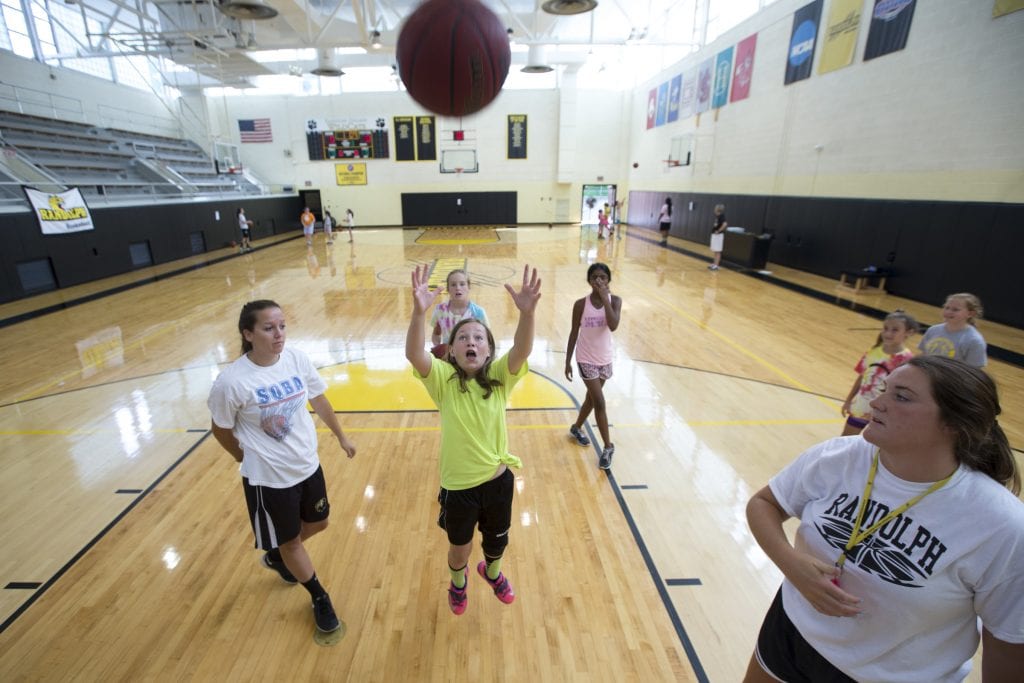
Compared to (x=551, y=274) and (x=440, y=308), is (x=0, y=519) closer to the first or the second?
(x=440, y=308)

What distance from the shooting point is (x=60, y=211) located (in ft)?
35.8

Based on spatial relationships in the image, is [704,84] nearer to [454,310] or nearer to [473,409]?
[454,310]

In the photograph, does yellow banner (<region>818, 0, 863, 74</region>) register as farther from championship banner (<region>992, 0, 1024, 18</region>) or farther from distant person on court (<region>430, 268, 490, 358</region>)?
distant person on court (<region>430, 268, 490, 358</region>)

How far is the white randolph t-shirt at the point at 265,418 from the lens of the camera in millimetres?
2203

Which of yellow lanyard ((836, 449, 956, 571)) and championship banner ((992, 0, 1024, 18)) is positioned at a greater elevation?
championship banner ((992, 0, 1024, 18))

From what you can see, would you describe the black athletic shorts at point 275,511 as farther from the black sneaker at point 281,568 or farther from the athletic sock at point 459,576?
the athletic sock at point 459,576

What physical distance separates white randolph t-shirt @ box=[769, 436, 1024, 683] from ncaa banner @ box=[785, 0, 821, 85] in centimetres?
1413

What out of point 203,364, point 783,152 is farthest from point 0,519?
point 783,152

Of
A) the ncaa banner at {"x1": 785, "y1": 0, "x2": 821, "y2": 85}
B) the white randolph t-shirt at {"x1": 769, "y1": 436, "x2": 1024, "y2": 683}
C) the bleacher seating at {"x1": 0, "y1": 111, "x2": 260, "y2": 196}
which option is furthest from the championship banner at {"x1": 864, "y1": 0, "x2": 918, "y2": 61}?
the bleacher seating at {"x1": 0, "y1": 111, "x2": 260, "y2": 196}

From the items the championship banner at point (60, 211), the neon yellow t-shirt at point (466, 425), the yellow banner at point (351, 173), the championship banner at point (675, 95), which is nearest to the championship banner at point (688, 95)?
the championship banner at point (675, 95)

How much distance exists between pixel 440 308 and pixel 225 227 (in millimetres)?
17199

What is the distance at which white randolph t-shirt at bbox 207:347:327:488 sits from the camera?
7.23ft

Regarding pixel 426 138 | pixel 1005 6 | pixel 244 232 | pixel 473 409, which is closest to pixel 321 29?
pixel 244 232

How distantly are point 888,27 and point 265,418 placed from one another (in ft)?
43.0
